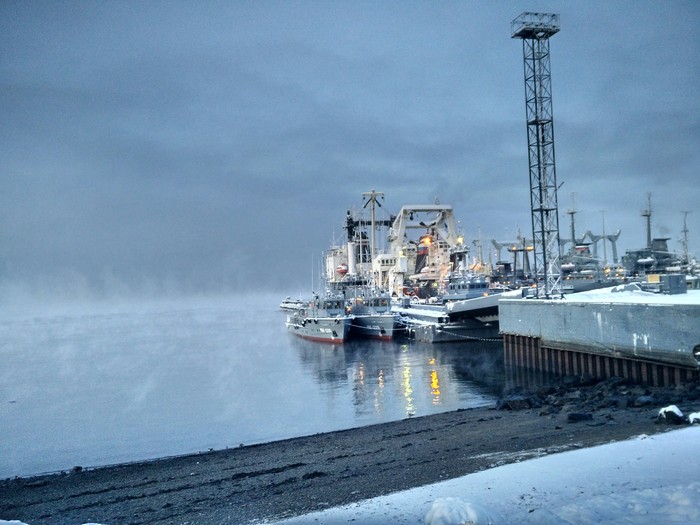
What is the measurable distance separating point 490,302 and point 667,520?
43.2 metres

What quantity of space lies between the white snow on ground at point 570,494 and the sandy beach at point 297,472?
4.26 ft

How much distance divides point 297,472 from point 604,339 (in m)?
16.8

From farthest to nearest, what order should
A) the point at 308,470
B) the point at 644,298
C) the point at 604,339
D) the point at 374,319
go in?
the point at 374,319 < the point at 644,298 < the point at 604,339 < the point at 308,470

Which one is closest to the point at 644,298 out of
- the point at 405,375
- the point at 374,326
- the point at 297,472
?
the point at 405,375

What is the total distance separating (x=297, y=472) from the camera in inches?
568

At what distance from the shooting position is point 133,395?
34.3 m

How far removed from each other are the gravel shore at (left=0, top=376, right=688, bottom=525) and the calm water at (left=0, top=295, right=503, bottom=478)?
389 centimetres

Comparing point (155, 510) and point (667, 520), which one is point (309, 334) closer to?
point (155, 510)

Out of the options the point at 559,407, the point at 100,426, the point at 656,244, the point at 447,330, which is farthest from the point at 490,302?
the point at 656,244

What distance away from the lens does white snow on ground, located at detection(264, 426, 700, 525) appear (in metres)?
7.91

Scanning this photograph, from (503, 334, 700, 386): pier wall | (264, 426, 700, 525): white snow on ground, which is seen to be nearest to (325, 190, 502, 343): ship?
(503, 334, 700, 386): pier wall

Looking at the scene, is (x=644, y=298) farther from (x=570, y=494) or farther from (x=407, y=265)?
(x=407, y=265)

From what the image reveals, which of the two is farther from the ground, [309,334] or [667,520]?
[667,520]

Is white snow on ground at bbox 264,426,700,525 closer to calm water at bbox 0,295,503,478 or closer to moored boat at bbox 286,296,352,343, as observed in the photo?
calm water at bbox 0,295,503,478
